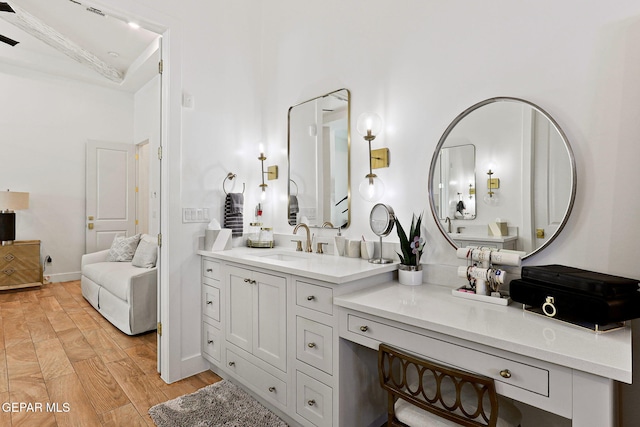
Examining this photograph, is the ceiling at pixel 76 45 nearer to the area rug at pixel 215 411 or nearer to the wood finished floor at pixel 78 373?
the wood finished floor at pixel 78 373

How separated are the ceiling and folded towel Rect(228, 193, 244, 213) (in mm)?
1970

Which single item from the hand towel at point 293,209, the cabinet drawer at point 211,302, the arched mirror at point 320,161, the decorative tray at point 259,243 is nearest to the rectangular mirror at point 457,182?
the arched mirror at point 320,161

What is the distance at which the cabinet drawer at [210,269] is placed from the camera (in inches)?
91.2

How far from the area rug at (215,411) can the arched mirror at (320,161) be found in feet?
4.09

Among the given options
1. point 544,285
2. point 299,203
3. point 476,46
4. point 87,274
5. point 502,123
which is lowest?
point 87,274

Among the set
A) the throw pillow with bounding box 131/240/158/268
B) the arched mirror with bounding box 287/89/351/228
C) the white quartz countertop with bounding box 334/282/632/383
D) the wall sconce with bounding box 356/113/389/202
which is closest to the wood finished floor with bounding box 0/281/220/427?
the throw pillow with bounding box 131/240/158/268

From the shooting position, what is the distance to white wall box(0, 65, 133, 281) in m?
4.79

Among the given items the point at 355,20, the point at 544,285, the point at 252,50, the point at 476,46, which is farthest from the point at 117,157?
the point at 544,285

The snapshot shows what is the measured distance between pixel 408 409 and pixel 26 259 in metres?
5.69

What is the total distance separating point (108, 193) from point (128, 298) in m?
3.24

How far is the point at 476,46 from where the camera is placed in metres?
1.67

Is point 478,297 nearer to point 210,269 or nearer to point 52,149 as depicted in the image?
point 210,269

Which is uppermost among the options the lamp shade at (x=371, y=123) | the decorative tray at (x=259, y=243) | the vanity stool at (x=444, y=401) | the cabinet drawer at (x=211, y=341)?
the lamp shade at (x=371, y=123)

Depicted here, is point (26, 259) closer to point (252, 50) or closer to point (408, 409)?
point (252, 50)
